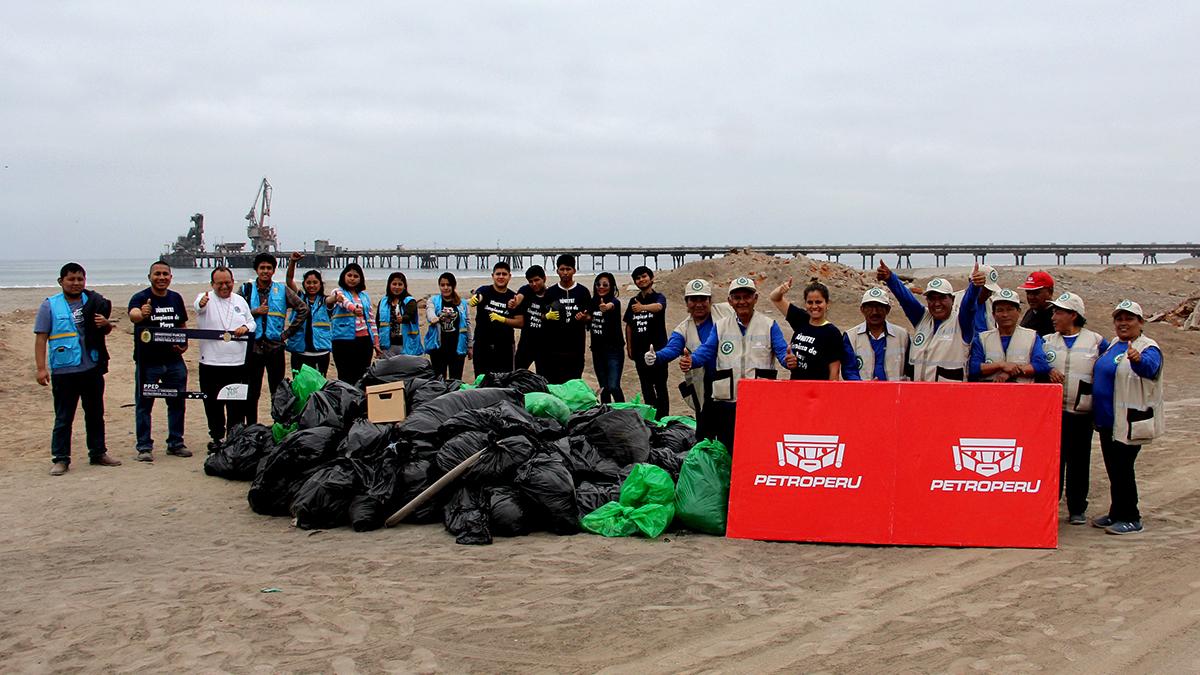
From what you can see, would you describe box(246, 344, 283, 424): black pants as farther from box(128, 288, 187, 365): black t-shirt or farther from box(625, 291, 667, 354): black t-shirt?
box(625, 291, 667, 354): black t-shirt

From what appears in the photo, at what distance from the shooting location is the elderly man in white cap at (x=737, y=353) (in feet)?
19.9

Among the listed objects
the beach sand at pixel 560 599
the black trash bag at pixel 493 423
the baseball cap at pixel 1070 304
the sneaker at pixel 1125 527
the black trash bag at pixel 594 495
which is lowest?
the beach sand at pixel 560 599

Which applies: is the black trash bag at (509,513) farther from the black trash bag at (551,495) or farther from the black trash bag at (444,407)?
the black trash bag at (444,407)

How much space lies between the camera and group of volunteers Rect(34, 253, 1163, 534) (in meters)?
5.77

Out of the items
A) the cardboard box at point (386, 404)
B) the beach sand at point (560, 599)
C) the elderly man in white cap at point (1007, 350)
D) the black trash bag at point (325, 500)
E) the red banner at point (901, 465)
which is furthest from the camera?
the cardboard box at point (386, 404)

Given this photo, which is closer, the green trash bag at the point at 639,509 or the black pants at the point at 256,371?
the green trash bag at the point at 639,509

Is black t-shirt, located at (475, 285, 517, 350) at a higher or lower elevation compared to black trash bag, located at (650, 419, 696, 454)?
higher

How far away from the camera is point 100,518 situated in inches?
249

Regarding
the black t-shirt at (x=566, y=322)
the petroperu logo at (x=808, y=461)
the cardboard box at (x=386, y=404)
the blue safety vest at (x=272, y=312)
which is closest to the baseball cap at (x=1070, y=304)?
the petroperu logo at (x=808, y=461)

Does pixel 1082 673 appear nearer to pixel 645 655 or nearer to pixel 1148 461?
pixel 645 655

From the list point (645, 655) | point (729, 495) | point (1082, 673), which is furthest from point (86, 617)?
point (1082, 673)

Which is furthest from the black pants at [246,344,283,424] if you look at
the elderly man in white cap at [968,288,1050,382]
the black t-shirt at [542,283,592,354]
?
the elderly man in white cap at [968,288,1050,382]

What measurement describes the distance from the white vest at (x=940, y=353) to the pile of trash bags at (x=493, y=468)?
1.51m

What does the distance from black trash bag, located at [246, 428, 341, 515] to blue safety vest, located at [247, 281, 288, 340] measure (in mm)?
2348
